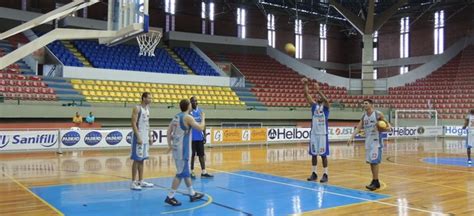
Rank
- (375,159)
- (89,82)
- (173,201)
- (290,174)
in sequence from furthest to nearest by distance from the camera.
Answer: (89,82), (290,174), (375,159), (173,201)

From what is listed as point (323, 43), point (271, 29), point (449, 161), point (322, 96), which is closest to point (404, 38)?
point (323, 43)

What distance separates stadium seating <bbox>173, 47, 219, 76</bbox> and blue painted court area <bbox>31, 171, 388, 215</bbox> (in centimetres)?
1996

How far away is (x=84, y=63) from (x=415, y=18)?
88.6ft

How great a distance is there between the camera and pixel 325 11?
36625 mm

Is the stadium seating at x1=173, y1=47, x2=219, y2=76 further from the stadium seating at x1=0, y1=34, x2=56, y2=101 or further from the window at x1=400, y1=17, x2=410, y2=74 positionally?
the window at x1=400, y1=17, x2=410, y2=74

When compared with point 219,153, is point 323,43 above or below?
above

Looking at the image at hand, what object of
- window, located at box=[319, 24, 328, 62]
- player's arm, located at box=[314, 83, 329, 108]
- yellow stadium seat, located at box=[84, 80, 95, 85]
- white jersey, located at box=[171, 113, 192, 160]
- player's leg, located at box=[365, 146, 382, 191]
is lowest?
player's leg, located at box=[365, 146, 382, 191]

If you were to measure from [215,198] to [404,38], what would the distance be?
35800 mm

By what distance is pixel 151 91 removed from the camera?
25266 millimetres

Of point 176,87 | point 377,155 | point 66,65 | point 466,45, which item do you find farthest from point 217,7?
point 377,155

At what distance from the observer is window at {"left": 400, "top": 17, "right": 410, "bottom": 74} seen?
129 feet

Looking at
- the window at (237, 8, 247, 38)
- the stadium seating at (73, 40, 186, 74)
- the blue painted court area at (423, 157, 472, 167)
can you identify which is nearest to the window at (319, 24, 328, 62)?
the window at (237, 8, 247, 38)

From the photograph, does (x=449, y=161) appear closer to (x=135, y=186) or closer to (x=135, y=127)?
(x=135, y=186)

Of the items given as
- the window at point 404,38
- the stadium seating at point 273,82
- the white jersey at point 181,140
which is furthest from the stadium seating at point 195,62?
the white jersey at point 181,140
